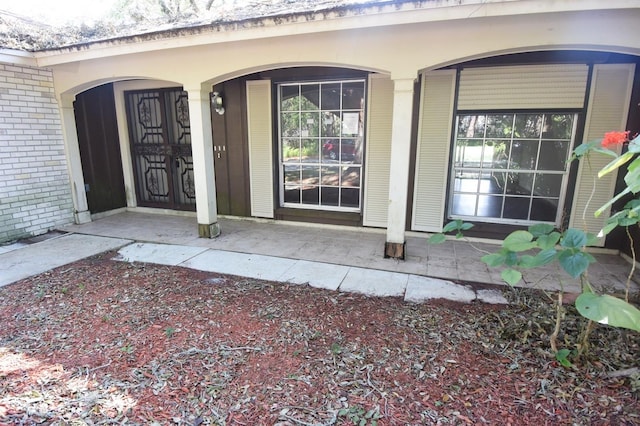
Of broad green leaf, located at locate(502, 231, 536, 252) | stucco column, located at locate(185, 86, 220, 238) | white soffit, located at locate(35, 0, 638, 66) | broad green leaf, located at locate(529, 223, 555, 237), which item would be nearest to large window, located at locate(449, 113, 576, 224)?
white soffit, located at locate(35, 0, 638, 66)

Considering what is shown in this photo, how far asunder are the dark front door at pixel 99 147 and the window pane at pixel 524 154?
7.05 meters

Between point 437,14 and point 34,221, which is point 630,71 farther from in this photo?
point 34,221

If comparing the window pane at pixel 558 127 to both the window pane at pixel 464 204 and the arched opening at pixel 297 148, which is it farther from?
the arched opening at pixel 297 148

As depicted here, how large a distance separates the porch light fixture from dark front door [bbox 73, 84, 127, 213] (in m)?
2.28

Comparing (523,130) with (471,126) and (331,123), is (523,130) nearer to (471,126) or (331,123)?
(471,126)

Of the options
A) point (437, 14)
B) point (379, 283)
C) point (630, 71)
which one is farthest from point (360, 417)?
point (630, 71)

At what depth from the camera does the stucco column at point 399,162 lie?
390cm

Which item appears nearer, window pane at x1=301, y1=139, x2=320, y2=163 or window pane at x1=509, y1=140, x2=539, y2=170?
window pane at x1=509, y1=140, x2=539, y2=170

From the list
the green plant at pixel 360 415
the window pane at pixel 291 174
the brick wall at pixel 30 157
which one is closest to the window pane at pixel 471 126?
the window pane at pixel 291 174

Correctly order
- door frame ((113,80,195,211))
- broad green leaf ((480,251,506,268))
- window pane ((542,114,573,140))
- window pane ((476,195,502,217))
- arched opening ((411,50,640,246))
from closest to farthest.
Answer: broad green leaf ((480,251,506,268))
arched opening ((411,50,640,246))
window pane ((542,114,573,140))
window pane ((476,195,502,217))
door frame ((113,80,195,211))

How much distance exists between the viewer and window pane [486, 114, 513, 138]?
4.76m

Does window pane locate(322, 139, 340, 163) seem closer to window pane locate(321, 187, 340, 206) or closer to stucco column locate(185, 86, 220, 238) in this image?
window pane locate(321, 187, 340, 206)

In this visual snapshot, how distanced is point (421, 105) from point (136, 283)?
4344 millimetres

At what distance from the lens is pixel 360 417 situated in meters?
1.99
